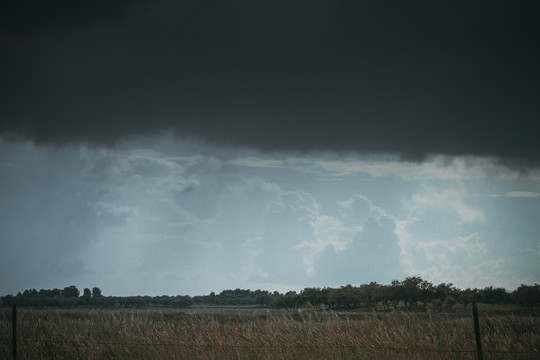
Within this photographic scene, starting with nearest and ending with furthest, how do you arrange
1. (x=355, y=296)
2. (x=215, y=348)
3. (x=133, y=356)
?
1. (x=215, y=348)
2. (x=133, y=356)
3. (x=355, y=296)

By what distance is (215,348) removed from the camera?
40.5 feet

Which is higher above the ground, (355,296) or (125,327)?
(125,327)

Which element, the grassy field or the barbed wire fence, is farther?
the grassy field

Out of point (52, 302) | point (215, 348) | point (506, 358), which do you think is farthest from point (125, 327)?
point (52, 302)

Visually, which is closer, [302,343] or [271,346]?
[271,346]

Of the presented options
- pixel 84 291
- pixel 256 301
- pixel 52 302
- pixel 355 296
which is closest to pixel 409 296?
pixel 355 296

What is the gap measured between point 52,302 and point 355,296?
240ft

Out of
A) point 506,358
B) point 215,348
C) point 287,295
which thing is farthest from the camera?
point 287,295

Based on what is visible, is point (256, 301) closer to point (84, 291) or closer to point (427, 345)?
point (84, 291)

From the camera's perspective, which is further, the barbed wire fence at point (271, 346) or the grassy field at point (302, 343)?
the grassy field at point (302, 343)

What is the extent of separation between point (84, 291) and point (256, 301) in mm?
66196

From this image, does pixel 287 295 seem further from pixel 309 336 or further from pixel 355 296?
pixel 309 336

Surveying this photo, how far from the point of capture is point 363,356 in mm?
11430

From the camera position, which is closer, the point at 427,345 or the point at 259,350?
the point at 427,345
